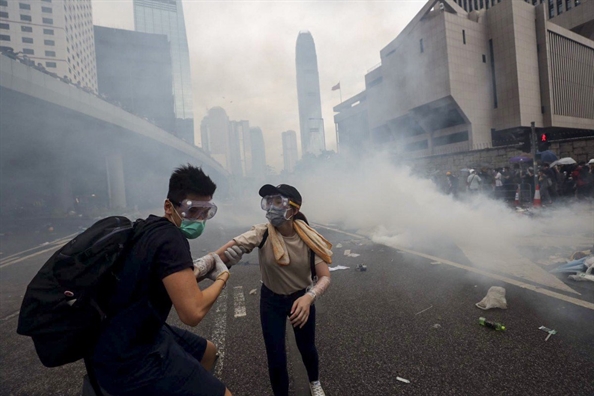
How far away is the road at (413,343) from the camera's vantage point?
2.15 metres

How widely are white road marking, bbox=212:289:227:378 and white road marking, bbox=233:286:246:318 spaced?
Result: 0.13m

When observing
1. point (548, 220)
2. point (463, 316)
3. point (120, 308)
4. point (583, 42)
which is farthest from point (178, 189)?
point (583, 42)

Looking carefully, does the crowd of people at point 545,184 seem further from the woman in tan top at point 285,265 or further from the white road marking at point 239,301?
the woman in tan top at point 285,265

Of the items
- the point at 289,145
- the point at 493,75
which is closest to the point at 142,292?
the point at 493,75

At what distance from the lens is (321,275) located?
2057 millimetres

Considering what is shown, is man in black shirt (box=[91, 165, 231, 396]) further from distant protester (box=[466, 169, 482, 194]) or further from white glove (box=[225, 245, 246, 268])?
distant protester (box=[466, 169, 482, 194])

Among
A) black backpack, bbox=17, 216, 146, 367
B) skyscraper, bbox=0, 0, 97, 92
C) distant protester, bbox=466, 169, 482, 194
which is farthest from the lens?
skyscraper, bbox=0, 0, 97, 92

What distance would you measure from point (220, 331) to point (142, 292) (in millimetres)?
2153

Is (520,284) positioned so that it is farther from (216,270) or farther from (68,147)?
(68,147)

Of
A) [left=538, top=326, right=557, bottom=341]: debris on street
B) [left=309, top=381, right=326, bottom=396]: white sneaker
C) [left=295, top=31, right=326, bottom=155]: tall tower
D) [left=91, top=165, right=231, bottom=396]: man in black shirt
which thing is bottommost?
[left=538, top=326, right=557, bottom=341]: debris on street

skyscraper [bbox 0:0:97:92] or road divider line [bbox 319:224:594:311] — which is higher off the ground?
skyscraper [bbox 0:0:97:92]

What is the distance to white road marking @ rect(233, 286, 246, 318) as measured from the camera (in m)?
3.59

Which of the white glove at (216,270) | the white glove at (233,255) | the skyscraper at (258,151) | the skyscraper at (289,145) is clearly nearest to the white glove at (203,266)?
the white glove at (216,270)

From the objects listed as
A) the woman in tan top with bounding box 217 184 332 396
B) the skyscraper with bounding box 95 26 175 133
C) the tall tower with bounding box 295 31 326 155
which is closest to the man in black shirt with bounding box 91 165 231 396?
the woman in tan top with bounding box 217 184 332 396
